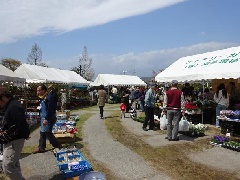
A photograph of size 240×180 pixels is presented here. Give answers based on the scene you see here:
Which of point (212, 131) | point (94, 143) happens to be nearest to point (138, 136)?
point (94, 143)

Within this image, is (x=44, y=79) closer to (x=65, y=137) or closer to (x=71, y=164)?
(x=65, y=137)

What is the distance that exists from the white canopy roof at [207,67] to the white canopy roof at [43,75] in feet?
31.8

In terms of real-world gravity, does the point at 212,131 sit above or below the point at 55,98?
below

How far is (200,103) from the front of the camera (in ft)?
42.0

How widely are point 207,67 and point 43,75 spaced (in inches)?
561

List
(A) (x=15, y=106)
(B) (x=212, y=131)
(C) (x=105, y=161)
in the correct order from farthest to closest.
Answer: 1. (B) (x=212, y=131)
2. (C) (x=105, y=161)
3. (A) (x=15, y=106)

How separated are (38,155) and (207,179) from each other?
472cm

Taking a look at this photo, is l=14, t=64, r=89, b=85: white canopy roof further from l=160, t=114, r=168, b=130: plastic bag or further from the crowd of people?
l=160, t=114, r=168, b=130: plastic bag

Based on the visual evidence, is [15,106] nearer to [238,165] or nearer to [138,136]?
[238,165]

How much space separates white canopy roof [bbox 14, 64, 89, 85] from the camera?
20.1 meters

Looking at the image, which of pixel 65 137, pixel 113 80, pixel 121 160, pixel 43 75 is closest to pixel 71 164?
pixel 121 160

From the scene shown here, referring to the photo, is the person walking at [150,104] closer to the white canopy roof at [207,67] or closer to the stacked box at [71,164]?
the white canopy roof at [207,67]

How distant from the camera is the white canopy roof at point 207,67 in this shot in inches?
422

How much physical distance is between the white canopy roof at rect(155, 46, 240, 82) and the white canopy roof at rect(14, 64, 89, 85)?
9.70 metres
